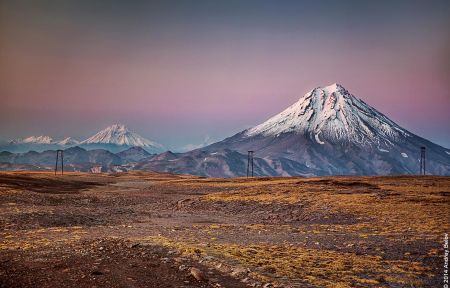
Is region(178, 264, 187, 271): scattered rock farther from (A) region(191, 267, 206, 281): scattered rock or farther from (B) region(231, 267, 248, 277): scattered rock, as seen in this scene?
(B) region(231, 267, 248, 277): scattered rock

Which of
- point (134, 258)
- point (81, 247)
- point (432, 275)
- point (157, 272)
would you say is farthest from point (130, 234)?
point (432, 275)

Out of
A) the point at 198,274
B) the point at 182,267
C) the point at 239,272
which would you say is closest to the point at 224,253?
the point at 182,267

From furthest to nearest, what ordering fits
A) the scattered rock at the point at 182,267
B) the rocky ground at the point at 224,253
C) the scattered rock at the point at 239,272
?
the scattered rock at the point at 182,267
the scattered rock at the point at 239,272
the rocky ground at the point at 224,253

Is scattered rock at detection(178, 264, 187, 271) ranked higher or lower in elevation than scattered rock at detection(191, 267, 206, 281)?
lower

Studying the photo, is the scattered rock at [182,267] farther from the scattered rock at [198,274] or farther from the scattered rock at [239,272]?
the scattered rock at [239,272]

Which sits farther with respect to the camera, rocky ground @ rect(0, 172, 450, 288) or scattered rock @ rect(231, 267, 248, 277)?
scattered rock @ rect(231, 267, 248, 277)

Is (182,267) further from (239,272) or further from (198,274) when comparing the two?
(239,272)

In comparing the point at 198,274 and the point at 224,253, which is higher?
the point at 198,274

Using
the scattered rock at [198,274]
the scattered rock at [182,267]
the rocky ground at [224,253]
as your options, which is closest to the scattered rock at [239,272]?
the rocky ground at [224,253]

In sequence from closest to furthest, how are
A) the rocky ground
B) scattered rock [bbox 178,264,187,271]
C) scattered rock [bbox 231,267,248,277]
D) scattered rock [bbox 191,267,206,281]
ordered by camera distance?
scattered rock [bbox 191,267,206,281]
the rocky ground
scattered rock [bbox 231,267,248,277]
scattered rock [bbox 178,264,187,271]

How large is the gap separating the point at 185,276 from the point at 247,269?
101 inches

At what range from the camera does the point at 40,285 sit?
46.9ft

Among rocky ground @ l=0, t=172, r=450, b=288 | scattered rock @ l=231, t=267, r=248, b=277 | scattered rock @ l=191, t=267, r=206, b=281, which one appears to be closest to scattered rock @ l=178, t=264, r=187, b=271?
rocky ground @ l=0, t=172, r=450, b=288

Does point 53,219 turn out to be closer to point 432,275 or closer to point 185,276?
point 185,276
